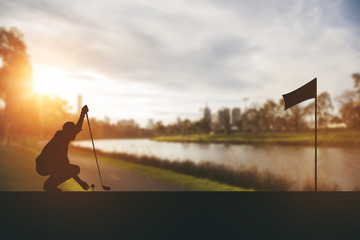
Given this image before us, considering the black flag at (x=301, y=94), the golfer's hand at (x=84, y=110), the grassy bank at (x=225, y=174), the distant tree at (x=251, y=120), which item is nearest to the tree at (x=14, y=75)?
the golfer's hand at (x=84, y=110)

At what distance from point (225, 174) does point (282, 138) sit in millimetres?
22011

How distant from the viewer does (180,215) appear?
3.39 meters

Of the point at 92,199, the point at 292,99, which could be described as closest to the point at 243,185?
the point at 292,99

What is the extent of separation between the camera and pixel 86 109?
11.0 feet

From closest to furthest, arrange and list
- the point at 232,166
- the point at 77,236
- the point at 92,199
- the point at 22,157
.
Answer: the point at 77,236
the point at 92,199
the point at 22,157
the point at 232,166

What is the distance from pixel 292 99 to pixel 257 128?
92.0 ft

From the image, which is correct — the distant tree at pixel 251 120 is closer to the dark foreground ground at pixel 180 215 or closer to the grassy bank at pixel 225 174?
the grassy bank at pixel 225 174

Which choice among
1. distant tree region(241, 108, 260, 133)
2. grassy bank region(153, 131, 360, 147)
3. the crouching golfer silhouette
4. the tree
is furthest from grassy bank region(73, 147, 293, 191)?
distant tree region(241, 108, 260, 133)

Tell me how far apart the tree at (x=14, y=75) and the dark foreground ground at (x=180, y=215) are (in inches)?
162

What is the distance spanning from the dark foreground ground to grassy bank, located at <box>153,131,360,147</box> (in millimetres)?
16293

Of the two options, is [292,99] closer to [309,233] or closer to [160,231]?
[309,233]

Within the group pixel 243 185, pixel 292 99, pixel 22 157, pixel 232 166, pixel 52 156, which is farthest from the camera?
pixel 232 166

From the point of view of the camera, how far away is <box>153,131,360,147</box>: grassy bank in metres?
19.0

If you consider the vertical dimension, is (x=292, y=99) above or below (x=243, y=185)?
above
